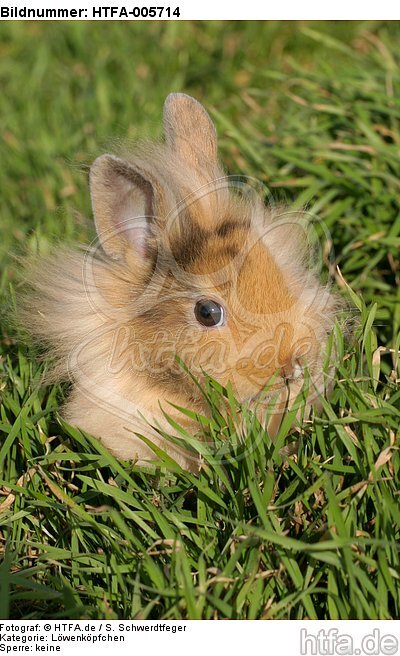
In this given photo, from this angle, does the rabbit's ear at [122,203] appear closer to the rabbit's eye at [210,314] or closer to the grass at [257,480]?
the grass at [257,480]

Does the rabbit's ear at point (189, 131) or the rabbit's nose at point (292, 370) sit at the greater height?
the rabbit's ear at point (189, 131)

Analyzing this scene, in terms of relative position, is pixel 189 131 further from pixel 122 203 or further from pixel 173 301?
pixel 173 301

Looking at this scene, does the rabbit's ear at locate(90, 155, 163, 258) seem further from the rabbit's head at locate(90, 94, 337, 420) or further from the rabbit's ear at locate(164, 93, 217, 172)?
the rabbit's ear at locate(164, 93, 217, 172)

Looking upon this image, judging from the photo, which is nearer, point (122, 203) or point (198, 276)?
point (198, 276)

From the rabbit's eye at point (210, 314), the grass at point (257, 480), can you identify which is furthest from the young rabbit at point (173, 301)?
the grass at point (257, 480)

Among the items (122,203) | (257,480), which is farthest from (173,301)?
(257,480)

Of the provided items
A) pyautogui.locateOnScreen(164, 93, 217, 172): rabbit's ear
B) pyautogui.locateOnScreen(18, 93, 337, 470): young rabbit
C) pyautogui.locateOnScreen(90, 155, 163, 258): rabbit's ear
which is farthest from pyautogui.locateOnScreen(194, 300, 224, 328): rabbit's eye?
pyautogui.locateOnScreen(164, 93, 217, 172): rabbit's ear
